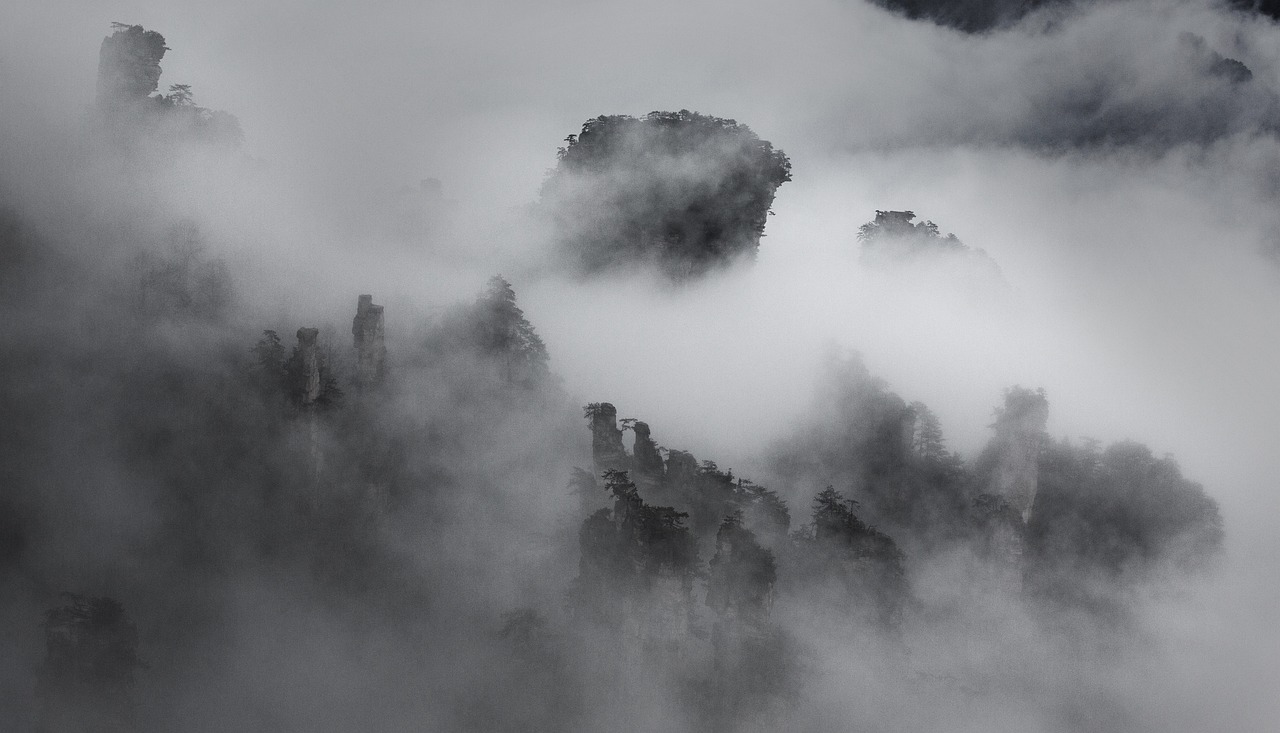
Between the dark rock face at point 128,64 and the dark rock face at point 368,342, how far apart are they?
82.1ft

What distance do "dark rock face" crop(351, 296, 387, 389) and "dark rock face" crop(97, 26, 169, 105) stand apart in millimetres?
25011

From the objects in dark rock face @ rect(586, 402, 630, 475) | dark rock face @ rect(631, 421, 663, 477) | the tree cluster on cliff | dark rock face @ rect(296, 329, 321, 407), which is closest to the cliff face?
dark rock face @ rect(631, 421, 663, 477)

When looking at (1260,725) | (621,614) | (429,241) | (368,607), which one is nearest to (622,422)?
(621,614)

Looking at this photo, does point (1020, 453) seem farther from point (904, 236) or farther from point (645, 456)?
point (904, 236)

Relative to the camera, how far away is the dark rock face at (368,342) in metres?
88.9

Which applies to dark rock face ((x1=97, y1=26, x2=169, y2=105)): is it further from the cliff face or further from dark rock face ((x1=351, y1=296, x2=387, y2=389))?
the cliff face

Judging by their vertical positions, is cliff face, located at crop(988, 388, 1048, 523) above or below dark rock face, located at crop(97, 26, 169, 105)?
below

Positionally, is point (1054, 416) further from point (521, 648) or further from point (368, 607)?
point (368, 607)

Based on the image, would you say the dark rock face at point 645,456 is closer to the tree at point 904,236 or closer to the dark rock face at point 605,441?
the dark rock face at point 605,441

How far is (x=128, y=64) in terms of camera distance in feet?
308

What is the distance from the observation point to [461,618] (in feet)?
297

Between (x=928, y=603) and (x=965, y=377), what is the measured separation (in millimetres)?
31021

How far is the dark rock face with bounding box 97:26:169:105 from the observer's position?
307ft

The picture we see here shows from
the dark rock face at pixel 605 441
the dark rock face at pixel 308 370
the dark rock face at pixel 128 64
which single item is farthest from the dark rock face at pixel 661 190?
the dark rock face at pixel 128 64
